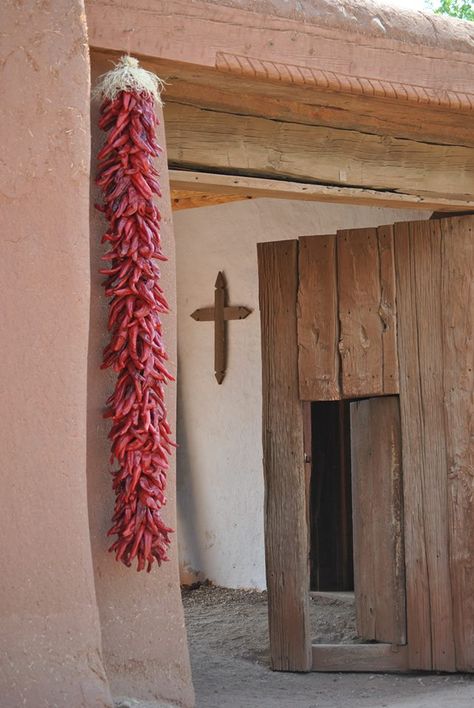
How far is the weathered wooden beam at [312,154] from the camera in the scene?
4172mm

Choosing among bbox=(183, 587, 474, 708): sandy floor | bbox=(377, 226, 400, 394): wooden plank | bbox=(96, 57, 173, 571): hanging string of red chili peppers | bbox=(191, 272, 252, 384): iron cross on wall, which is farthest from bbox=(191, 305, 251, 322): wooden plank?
bbox=(96, 57, 173, 571): hanging string of red chili peppers

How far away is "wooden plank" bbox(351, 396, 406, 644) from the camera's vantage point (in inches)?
197

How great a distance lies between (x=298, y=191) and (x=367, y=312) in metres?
0.84

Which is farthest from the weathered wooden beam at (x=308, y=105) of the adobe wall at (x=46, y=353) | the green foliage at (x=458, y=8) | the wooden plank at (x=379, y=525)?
the green foliage at (x=458, y=8)

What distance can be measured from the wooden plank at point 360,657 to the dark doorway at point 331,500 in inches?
79.8

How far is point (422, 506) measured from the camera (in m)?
4.96

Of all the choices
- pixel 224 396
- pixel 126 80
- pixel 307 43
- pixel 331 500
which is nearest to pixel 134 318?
pixel 126 80

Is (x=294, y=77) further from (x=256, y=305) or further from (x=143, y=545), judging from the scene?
(x=256, y=305)

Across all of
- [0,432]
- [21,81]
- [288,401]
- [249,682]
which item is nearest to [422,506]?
[288,401]

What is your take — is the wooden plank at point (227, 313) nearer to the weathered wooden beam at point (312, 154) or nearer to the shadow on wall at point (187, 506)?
the shadow on wall at point (187, 506)

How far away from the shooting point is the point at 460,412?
4.93 metres

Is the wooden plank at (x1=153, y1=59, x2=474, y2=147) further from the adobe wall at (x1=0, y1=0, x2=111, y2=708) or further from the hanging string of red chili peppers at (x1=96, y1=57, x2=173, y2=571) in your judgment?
the adobe wall at (x1=0, y1=0, x2=111, y2=708)

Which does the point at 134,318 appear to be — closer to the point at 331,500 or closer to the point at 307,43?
the point at 307,43

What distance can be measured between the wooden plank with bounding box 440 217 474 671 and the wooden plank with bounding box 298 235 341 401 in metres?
0.52
